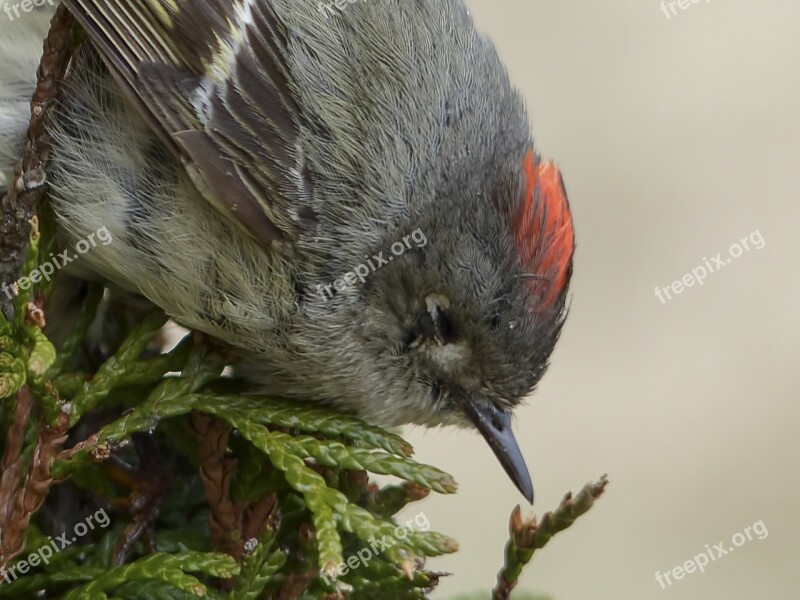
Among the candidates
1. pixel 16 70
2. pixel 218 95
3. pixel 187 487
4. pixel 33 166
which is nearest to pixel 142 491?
pixel 187 487

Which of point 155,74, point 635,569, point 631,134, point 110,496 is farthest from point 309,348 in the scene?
point 631,134

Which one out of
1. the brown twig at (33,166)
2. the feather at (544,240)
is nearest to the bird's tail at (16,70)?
the brown twig at (33,166)

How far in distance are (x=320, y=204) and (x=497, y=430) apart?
0.51 meters

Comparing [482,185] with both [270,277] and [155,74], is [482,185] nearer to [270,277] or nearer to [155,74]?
[270,277]

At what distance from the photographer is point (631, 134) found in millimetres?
5852

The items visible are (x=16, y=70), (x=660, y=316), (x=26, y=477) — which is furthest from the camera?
(x=660, y=316)

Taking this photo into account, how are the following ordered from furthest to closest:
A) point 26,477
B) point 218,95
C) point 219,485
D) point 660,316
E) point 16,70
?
1. point 660,316
2. point 16,70
3. point 218,95
4. point 219,485
5. point 26,477

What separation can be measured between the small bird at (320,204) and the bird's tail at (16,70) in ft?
0.07

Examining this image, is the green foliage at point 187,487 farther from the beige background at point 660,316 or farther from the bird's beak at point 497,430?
the beige background at point 660,316

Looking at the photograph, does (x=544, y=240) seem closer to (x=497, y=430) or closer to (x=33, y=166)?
(x=497, y=430)

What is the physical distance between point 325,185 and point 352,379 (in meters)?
0.34

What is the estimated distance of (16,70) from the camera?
2.03 m

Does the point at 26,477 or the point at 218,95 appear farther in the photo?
the point at 218,95

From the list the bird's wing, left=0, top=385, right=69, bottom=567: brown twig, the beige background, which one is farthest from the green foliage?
the beige background
